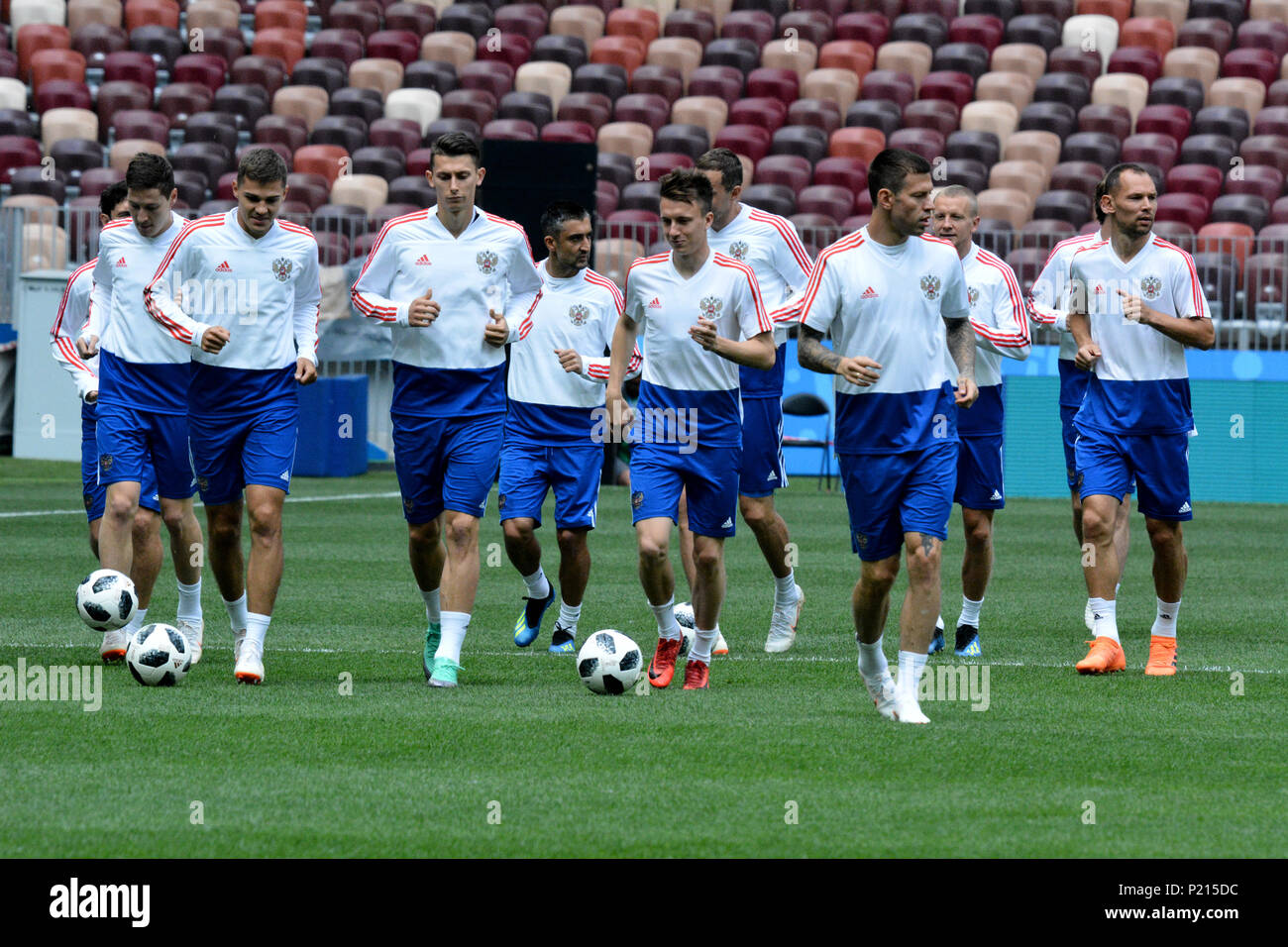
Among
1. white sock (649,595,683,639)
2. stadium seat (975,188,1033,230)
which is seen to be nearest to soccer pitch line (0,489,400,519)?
stadium seat (975,188,1033,230)

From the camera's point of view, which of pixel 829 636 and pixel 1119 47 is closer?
pixel 829 636

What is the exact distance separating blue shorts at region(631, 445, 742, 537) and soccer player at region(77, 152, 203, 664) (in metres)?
2.29

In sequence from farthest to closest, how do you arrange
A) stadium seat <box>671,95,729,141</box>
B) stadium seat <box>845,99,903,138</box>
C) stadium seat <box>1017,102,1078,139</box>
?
stadium seat <box>671,95,729,141</box> < stadium seat <box>845,99,903,138</box> < stadium seat <box>1017,102,1078,139</box>

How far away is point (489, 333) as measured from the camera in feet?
28.2

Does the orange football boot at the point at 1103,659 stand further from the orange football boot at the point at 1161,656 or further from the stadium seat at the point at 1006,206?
the stadium seat at the point at 1006,206

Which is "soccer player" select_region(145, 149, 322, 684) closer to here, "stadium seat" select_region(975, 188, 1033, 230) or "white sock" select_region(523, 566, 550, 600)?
"white sock" select_region(523, 566, 550, 600)

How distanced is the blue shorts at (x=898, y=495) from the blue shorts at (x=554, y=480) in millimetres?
2615

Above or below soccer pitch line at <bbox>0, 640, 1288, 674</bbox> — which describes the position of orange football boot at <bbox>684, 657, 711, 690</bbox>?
above

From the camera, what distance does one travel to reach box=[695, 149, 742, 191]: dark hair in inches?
383

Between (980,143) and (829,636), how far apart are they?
16429mm

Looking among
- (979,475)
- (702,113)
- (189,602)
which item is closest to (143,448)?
(189,602)

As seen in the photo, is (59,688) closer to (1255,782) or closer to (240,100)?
(1255,782)

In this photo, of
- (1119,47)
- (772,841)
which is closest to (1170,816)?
(772,841)

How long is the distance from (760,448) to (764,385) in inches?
13.0
